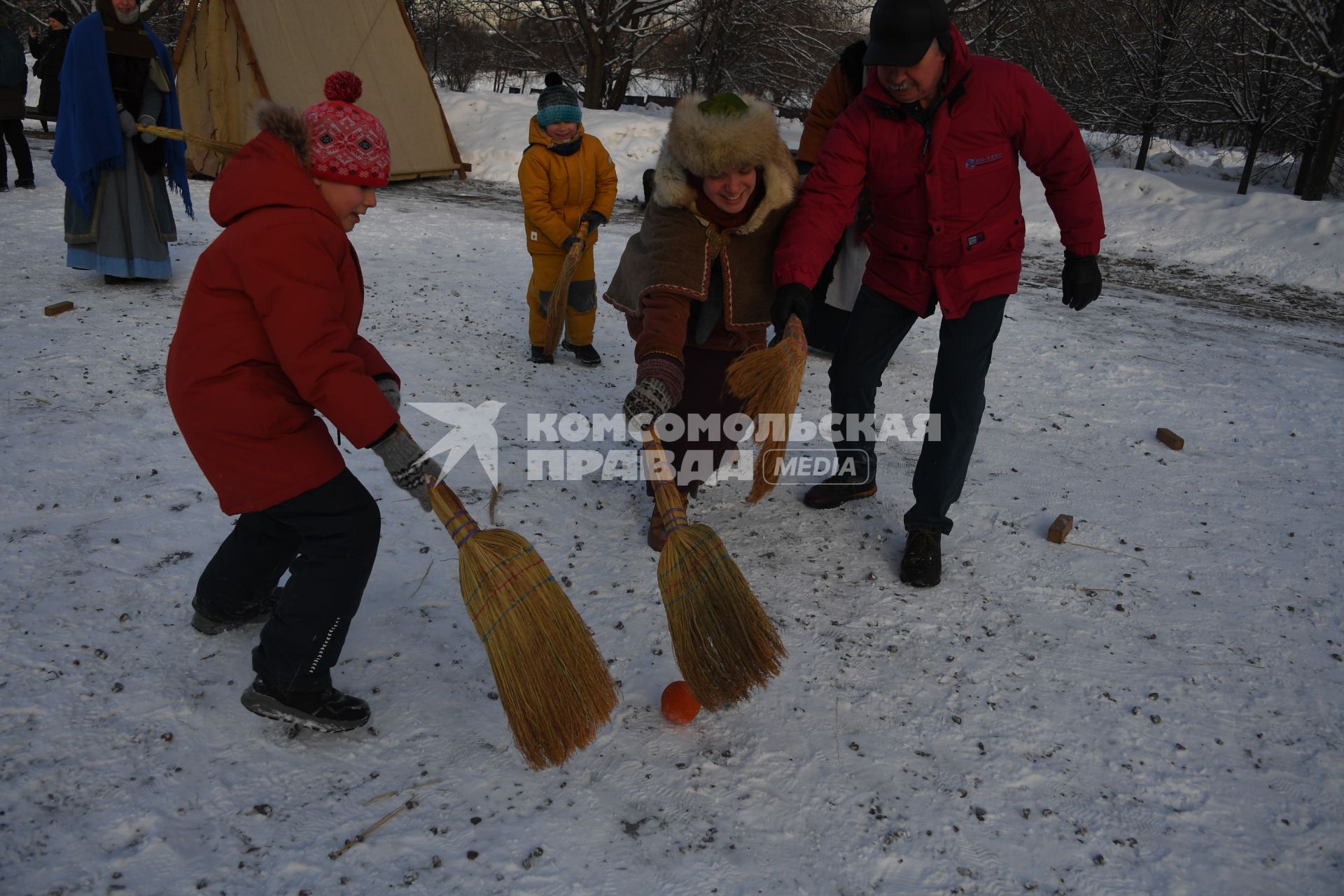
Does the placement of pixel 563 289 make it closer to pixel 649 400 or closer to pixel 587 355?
pixel 587 355

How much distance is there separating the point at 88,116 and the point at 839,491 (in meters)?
4.78

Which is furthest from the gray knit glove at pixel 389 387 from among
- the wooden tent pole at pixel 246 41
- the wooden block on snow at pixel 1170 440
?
the wooden tent pole at pixel 246 41

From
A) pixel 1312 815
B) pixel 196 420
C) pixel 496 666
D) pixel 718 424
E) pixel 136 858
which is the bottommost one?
pixel 136 858

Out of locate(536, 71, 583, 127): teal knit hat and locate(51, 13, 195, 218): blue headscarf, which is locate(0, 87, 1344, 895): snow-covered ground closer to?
locate(51, 13, 195, 218): blue headscarf

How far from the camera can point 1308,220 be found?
8.75 m

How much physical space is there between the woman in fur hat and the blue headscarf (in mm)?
3758

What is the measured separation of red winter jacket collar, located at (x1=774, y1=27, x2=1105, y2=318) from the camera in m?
2.80

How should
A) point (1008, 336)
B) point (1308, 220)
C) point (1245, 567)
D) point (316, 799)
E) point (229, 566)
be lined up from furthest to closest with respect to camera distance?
point (1308, 220) → point (1008, 336) → point (1245, 567) → point (229, 566) → point (316, 799)

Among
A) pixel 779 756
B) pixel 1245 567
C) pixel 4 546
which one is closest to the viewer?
pixel 779 756

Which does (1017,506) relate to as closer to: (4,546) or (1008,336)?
(1008,336)

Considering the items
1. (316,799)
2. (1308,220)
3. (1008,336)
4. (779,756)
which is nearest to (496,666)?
(316,799)

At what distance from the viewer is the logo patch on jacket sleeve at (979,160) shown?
2.83 meters

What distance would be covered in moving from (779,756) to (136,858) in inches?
59.4

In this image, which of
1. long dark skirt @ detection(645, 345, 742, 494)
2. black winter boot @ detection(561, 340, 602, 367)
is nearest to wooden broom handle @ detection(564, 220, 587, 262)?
black winter boot @ detection(561, 340, 602, 367)
